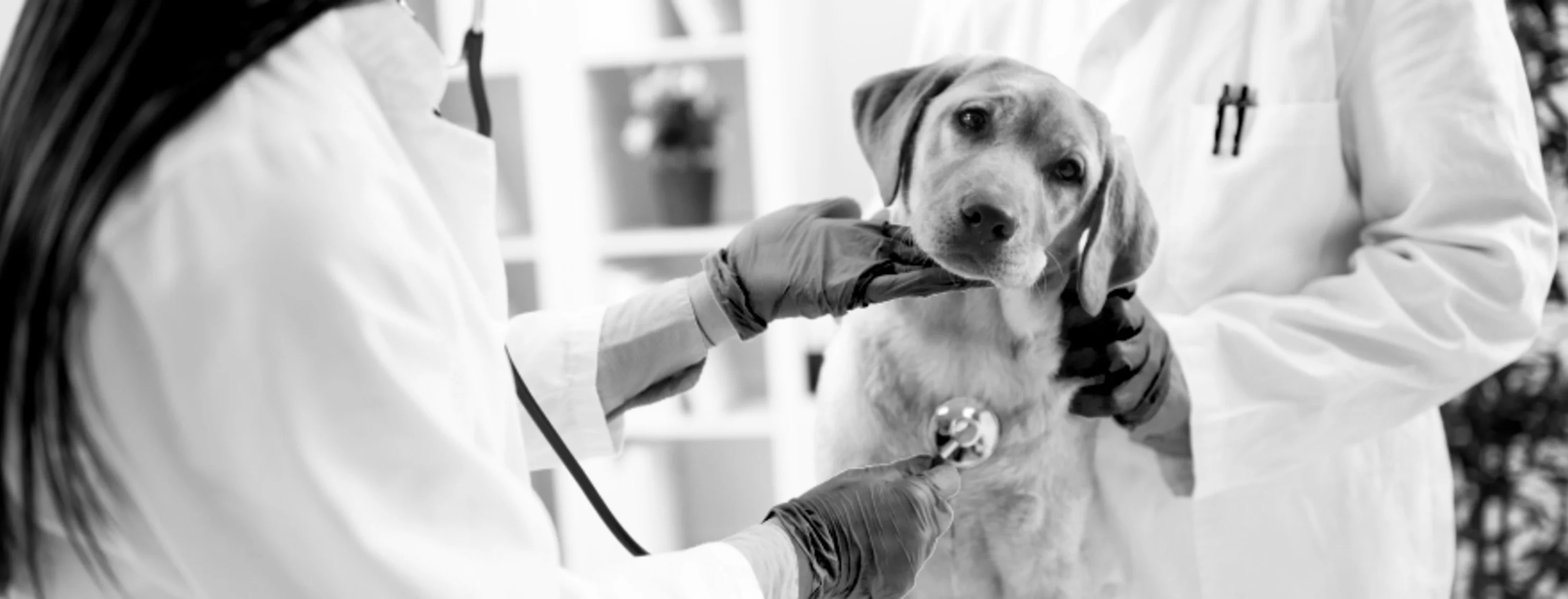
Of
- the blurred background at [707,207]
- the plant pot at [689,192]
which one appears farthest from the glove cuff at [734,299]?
the plant pot at [689,192]

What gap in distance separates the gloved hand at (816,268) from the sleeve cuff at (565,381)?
0.43 ft

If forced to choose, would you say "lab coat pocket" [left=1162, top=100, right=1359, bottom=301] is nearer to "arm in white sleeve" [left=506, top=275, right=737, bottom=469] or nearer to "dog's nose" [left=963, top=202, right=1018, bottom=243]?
"dog's nose" [left=963, top=202, right=1018, bottom=243]

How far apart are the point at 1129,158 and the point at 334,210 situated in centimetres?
59

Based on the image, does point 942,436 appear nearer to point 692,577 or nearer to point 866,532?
point 866,532

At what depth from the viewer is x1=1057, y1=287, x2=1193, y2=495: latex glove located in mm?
957

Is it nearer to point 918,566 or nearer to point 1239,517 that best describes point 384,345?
point 918,566

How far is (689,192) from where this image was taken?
231 centimetres

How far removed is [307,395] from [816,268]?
0.46 metres

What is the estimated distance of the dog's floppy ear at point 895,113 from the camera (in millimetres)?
914

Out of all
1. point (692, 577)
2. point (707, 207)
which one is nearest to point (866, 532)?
point (692, 577)

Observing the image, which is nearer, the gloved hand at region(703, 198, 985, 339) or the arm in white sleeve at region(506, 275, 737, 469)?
the gloved hand at region(703, 198, 985, 339)

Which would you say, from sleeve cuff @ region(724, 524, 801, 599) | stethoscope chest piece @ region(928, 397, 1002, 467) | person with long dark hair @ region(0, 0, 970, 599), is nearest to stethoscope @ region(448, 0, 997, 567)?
stethoscope chest piece @ region(928, 397, 1002, 467)

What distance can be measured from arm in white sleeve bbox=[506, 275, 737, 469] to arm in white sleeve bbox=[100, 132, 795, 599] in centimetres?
40

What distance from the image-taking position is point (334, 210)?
56cm
